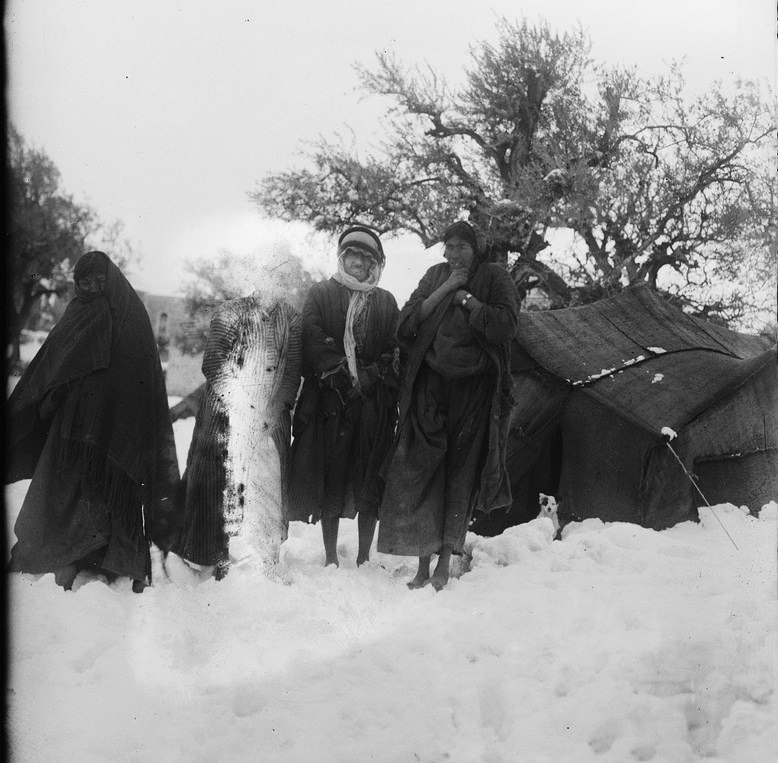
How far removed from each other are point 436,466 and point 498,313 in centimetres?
74

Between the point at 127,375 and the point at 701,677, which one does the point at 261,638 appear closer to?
the point at 127,375

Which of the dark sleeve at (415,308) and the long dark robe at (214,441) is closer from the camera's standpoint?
the long dark robe at (214,441)

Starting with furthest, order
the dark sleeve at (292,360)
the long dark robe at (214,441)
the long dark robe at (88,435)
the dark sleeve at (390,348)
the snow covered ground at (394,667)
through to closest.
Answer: the dark sleeve at (390,348), the dark sleeve at (292,360), the long dark robe at (214,441), the long dark robe at (88,435), the snow covered ground at (394,667)

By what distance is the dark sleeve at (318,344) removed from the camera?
9.85 ft

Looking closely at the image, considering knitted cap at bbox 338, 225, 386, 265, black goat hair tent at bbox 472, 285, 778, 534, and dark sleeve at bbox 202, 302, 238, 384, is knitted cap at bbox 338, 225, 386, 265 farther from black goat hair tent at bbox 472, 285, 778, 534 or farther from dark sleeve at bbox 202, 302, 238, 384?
black goat hair tent at bbox 472, 285, 778, 534

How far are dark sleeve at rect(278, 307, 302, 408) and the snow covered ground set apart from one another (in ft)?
2.54

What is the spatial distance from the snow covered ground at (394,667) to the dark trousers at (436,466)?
242mm

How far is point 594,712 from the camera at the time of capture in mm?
2039

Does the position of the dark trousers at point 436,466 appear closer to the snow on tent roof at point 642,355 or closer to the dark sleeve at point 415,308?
the dark sleeve at point 415,308

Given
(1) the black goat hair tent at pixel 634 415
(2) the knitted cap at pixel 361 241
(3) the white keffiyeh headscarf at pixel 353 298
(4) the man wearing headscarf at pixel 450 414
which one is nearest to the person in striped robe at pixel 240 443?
(3) the white keffiyeh headscarf at pixel 353 298

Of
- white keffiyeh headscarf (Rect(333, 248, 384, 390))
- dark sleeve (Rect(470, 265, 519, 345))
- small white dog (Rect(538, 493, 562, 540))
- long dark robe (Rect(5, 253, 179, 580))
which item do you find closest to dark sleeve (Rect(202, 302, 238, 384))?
long dark robe (Rect(5, 253, 179, 580))

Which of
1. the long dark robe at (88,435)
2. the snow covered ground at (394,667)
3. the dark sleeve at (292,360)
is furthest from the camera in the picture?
the dark sleeve at (292,360)

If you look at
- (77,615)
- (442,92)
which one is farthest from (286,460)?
(442,92)

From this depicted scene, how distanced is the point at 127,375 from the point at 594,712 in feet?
6.81
